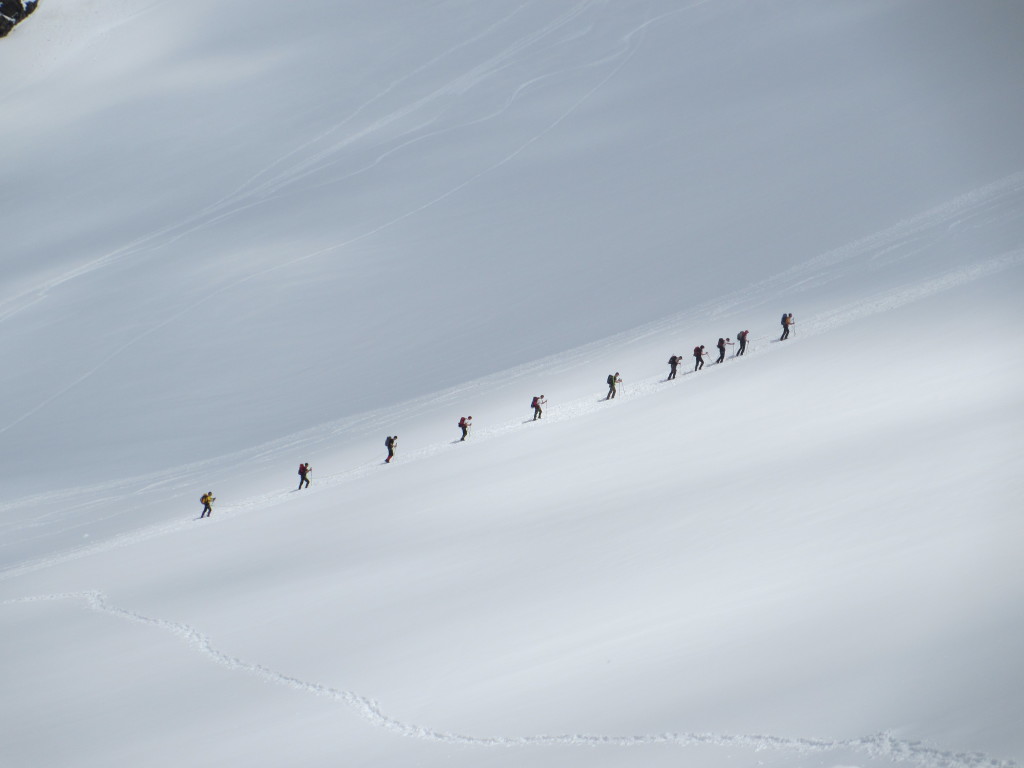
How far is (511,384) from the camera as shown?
27906mm

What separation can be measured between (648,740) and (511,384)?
807 inches

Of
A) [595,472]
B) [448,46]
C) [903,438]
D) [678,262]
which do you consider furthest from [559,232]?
[903,438]

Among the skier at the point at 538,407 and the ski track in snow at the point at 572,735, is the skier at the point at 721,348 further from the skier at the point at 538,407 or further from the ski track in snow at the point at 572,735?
the skier at the point at 538,407

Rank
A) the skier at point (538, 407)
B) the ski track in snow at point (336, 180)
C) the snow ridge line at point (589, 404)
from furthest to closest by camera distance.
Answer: the ski track in snow at point (336, 180), the skier at point (538, 407), the snow ridge line at point (589, 404)

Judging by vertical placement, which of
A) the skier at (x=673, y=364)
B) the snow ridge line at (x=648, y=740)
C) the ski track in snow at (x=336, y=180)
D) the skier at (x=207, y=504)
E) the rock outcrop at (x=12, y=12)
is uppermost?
the rock outcrop at (x=12, y=12)

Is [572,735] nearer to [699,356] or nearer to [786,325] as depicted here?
[699,356]

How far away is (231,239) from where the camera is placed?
143 feet

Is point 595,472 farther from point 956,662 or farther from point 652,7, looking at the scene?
point 652,7

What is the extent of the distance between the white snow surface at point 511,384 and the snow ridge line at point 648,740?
0.03m

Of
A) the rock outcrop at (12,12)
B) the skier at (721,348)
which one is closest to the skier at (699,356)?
the skier at (721,348)

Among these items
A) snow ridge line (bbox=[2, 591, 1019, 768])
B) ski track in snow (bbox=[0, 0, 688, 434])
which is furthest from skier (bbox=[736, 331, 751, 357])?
ski track in snow (bbox=[0, 0, 688, 434])

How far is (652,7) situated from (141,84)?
25.2 meters

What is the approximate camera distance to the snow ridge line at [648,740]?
5977 mm

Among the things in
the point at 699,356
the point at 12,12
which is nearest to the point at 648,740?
the point at 699,356
